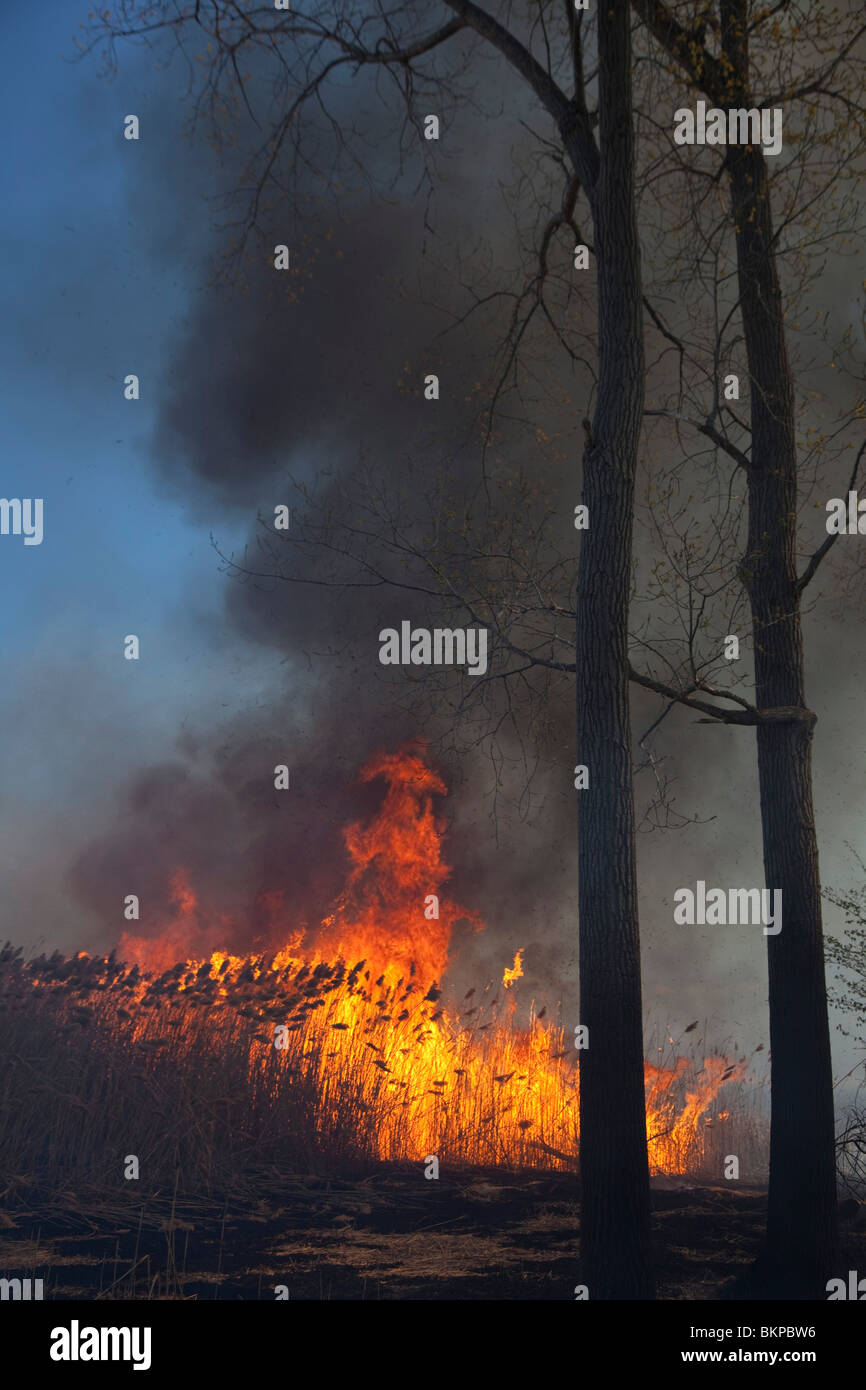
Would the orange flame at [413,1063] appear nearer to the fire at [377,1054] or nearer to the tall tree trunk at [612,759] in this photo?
the fire at [377,1054]

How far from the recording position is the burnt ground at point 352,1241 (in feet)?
24.3

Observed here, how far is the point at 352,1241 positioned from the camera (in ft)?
27.6

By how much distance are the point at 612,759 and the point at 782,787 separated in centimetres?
211

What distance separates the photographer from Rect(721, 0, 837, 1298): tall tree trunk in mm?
8273

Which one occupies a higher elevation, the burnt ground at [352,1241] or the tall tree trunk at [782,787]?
the tall tree trunk at [782,787]

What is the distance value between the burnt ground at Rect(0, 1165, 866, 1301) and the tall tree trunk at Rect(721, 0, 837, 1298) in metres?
0.73

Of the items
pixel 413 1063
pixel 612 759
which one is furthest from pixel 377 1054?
pixel 612 759

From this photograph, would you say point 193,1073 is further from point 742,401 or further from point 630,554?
point 742,401

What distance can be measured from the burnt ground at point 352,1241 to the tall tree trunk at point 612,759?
78cm

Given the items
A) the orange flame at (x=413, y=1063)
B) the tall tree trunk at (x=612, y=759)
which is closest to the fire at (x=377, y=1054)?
the orange flame at (x=413, y=1063)

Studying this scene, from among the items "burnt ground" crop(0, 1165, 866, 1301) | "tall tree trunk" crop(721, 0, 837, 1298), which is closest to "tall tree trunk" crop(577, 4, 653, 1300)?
"burnt ground" crop(0, 1165, 866, 1301)

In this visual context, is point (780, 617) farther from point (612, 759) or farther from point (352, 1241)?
point (352, 1241)

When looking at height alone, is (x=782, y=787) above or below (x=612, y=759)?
below
